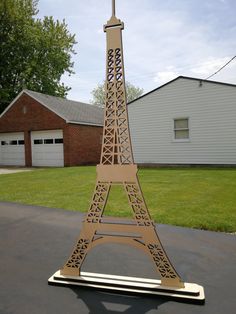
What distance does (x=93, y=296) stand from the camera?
9.21ft

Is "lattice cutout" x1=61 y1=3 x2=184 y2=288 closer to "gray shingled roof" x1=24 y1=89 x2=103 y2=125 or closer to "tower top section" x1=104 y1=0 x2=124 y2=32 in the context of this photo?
"tower top section" x1=104 y1=0 x2=124 y2=32

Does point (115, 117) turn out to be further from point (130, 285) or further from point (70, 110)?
point (70, 110)

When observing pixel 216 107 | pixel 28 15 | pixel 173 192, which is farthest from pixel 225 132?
pixel 28 15

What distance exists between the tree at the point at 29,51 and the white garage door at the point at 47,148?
1098 centimetres

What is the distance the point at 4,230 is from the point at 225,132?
12783 mm

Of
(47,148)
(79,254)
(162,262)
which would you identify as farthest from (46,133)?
(162,262)

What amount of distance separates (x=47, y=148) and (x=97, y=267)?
1848cm

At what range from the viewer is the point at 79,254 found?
3047mm

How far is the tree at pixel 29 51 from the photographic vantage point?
101 ft

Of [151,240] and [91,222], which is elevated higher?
[91,222]

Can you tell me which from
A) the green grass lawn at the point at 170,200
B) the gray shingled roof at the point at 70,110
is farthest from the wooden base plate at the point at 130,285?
the gray shingled roof at the point at 70,110

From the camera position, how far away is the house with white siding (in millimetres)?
15297

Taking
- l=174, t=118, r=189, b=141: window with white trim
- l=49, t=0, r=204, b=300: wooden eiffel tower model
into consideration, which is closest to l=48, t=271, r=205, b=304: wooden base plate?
l=49, t=0, r=204, b=300: wooden eiffel tower model

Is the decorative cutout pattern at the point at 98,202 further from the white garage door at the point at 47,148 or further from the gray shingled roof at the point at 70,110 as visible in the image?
the white garage door at the point at 47,148
